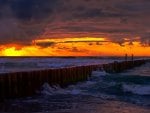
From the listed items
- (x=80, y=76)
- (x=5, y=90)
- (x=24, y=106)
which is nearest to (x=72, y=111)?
(x=24, y=106)

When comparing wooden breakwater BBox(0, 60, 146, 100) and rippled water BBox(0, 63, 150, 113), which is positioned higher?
wooden breakwater BBox(0, 60, 146, 100)

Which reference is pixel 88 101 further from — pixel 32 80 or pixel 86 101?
pixel 32 80

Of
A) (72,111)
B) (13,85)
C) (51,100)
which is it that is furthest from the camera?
(13,85)

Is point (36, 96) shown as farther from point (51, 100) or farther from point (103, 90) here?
point (103, 90)

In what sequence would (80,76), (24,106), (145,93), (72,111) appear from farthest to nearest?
(80,76), (145,93), (24,106), (72,111)

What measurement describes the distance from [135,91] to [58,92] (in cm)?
390

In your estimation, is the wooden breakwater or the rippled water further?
the wooden breakwater

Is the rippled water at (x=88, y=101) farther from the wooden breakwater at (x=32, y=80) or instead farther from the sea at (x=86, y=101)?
the wooden breakwater at (x=32, y=80)

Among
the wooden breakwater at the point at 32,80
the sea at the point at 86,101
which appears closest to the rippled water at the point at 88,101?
the sea at the point at 86,101

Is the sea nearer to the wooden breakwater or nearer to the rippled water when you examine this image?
the rippled water

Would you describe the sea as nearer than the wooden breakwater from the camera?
Yes

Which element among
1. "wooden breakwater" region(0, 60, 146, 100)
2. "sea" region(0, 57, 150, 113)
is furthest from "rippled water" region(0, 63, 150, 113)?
"wooden breakwater" region(0, 60, 146, 100)

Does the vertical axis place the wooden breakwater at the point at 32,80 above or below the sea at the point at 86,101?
above

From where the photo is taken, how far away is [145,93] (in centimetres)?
2227
